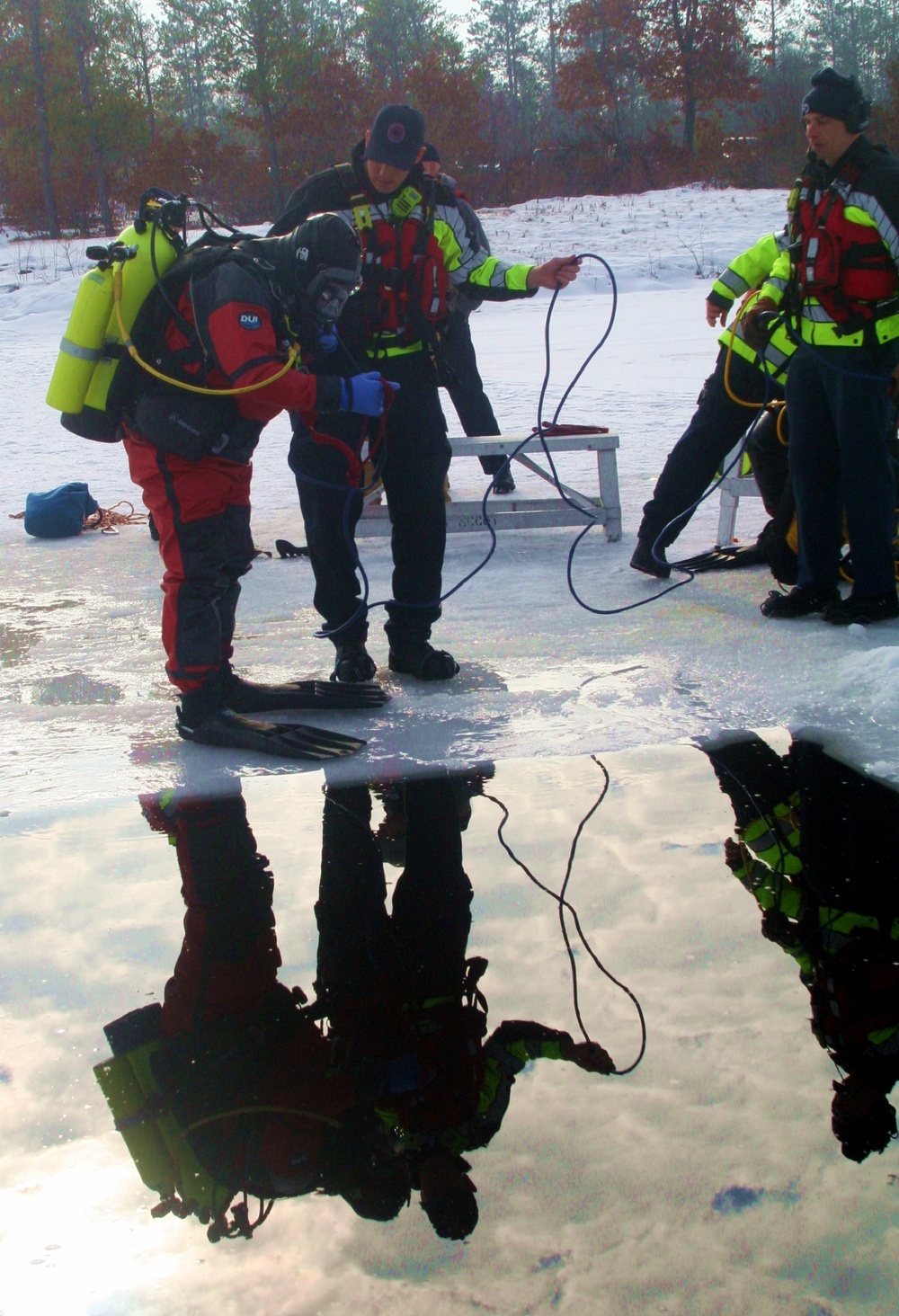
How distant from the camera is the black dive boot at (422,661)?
4.36 meters

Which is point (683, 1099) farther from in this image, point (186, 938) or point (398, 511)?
point (398, 511)

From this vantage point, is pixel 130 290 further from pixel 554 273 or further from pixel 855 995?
pixel 855 995

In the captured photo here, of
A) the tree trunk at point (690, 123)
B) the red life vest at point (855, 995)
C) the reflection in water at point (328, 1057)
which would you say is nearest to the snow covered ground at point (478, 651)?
the reflection in water at point (328, 1057)

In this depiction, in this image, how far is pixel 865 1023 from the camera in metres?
2.24

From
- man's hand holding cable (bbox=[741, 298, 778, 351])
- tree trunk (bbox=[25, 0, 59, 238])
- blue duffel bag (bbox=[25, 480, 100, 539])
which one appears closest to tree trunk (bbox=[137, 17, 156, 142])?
tree trunk (bbox=[25, 0, 59, 238])

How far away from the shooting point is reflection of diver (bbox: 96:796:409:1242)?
1.95 meters

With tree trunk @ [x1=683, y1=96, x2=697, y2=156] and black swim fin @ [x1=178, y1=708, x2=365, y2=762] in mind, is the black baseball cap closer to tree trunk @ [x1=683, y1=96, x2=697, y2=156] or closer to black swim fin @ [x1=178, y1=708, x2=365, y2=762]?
black swim fin @ [x1=178, y1=708, x2=365, y2=762]

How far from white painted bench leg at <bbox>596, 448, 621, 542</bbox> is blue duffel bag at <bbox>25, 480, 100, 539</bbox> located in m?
3.03

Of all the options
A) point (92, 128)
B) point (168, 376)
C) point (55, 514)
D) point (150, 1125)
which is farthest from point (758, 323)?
point (92, 128)

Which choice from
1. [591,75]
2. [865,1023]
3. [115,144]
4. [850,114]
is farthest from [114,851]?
[591,75]

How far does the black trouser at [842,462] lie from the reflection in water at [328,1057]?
2484 mm

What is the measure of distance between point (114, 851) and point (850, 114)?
3.52 meters

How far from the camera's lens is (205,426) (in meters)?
3.54

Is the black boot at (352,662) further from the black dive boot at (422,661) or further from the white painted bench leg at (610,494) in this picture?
the white painted bench leg at (610,494)
